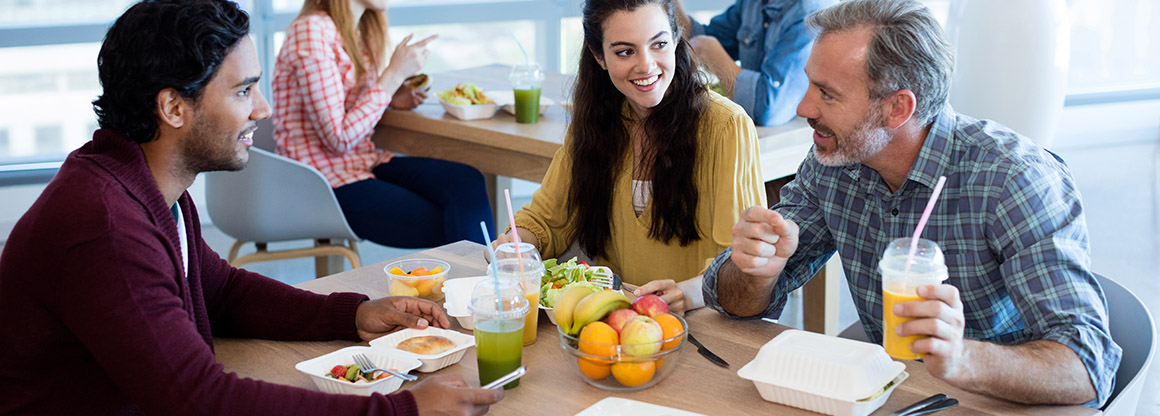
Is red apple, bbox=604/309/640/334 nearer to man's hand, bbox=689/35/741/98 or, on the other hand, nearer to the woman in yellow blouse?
the woman in yellow blouse

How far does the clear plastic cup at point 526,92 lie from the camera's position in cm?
317

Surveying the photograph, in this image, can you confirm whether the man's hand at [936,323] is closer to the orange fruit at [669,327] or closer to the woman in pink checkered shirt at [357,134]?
the orange fruit at [669,327]

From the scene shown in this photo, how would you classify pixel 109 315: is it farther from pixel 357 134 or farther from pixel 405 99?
pixel 405 99

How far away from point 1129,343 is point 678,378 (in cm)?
67

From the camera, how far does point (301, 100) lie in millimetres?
3195

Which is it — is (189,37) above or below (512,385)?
above

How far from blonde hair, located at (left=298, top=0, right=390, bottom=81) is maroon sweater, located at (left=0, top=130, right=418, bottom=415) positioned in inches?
73.8

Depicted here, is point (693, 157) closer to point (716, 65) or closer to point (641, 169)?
point (641, 169)

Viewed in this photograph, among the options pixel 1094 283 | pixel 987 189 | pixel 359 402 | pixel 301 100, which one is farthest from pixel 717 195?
pixel 301 100

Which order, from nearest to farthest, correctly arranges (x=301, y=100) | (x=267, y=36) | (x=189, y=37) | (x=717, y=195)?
(x=189, y=37) < (x=717, y=195) < (x=301, y=100) < (x=267, y=36)

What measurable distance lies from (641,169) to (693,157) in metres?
0.12

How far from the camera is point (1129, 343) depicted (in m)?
1.54

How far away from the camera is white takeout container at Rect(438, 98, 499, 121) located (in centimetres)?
324

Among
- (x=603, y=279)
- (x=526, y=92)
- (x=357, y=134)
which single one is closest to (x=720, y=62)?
(x=526, y=92)
